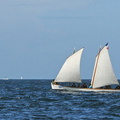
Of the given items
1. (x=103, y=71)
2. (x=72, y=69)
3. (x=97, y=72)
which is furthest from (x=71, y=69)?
(x=103, y=71)

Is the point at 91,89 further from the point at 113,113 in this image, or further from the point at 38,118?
the point at 38,118

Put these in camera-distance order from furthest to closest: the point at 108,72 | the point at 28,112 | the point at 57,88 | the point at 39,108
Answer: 1. the point at 57,88
2. the point at 108,72
3. the point at 39,108
4. the point at 28,112

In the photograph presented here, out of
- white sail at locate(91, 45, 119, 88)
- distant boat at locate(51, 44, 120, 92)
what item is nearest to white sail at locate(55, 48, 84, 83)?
distant boat at locate(51, 44, 120, 92)

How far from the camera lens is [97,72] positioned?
352 ft

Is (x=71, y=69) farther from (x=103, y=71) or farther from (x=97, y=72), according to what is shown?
(x=103, y=71)

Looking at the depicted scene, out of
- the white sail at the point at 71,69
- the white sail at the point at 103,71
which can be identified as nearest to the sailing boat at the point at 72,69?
the white sail at the point at 71,69

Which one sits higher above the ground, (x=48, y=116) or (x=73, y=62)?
(x=73, y=62)

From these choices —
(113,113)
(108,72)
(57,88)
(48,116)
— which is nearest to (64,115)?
(48,116)

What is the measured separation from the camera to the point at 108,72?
105938mm

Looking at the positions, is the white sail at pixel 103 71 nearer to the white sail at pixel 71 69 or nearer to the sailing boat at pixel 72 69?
the sailing boat at pixel 72 69

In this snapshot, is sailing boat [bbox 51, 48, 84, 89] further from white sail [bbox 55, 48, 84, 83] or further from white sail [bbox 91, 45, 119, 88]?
white sail [bbox 91, 45, 119, 88]

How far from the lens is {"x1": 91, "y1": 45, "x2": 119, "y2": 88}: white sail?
106 metres

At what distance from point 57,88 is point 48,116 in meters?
61.2

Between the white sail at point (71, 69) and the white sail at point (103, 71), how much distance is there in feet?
13.4
